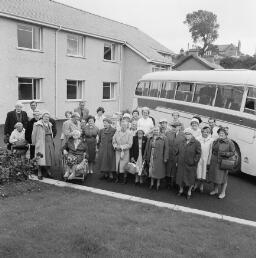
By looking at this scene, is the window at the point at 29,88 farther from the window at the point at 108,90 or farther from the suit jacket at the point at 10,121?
the suit jacket at the point at 10,121

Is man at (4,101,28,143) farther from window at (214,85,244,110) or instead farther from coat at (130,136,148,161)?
window at (214,85,244,110)

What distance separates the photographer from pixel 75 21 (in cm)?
2330

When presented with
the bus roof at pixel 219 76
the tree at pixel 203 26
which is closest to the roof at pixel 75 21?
the bus roof at pixel 219 76

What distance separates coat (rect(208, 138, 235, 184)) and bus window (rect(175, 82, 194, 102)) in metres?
5.02

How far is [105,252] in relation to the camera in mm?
4867

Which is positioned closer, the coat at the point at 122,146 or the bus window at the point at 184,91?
the coat at the point at 122,146

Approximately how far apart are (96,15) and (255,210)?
80.1 ft

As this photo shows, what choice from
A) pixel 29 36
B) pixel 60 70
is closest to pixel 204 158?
pixel 29 36

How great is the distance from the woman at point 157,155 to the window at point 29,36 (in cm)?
1363

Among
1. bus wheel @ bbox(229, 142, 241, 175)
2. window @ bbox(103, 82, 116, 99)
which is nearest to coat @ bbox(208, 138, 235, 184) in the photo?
bus wheel @ bbox(229, 142, 241, 175)

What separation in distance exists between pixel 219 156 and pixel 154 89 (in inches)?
352

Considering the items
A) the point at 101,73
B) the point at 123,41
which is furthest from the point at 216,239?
the point at 123,41

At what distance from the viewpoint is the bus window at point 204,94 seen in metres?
11.7

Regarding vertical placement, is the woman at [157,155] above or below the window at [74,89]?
below
